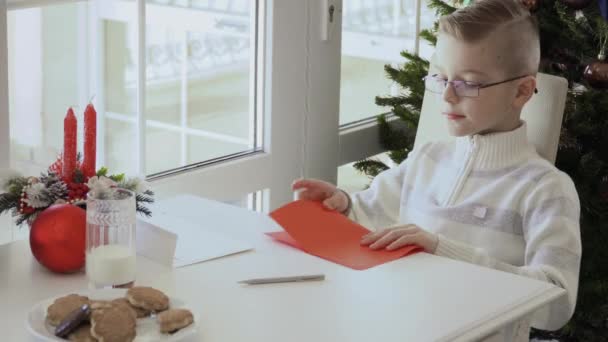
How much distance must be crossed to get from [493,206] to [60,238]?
81 cm

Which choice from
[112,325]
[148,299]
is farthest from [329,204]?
[112,325]

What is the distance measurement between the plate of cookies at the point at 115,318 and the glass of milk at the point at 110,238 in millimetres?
90

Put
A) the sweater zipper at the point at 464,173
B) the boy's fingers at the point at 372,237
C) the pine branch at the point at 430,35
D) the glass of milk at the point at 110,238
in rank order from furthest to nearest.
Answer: the pine branch at the point at 430,35 → the sweater zipper at the point at 464,173 → the boy's fingers at the point at 372,237 → the glass of milk at the point at 110,238

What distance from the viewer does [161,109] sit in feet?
7.41

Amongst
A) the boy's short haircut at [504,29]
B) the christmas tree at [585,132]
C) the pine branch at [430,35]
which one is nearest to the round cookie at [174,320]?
the boy's short haircut at [504,29]

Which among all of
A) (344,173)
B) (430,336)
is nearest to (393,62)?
(344,173)

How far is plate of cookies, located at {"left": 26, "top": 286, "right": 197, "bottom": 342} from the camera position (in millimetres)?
1191

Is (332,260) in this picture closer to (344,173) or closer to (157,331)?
(157,331)

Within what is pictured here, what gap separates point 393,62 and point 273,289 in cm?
158

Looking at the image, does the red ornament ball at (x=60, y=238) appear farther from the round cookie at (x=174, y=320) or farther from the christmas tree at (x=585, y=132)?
the christmas tree at (x=585, y=132)


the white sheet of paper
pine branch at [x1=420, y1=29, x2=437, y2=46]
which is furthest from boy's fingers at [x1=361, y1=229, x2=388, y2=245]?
pine branch at [x1=420, y1=29, x2=437, y2=46]

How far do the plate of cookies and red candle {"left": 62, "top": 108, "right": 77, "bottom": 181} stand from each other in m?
0.29

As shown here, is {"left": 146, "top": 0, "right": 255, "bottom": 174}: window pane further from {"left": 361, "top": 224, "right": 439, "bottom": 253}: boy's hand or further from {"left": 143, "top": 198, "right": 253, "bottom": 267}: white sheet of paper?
{"left": 361, "top": 224, "right": 439, "bottom": 253}: boy's hand

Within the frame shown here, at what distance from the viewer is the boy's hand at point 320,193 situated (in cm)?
183
